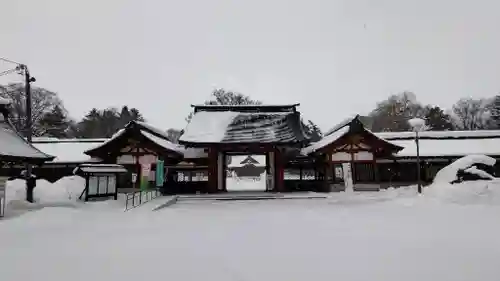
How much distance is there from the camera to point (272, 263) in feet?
18.1

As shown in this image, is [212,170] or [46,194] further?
[212,170]

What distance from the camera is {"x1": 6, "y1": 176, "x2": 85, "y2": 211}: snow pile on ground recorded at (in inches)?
582

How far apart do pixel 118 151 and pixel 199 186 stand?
5.28 m

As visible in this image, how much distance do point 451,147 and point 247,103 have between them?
27.3 metres

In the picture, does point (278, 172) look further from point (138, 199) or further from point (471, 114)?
point (471, 114)

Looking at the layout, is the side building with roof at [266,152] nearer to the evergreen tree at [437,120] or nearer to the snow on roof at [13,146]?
the snow on roof at [13,146]

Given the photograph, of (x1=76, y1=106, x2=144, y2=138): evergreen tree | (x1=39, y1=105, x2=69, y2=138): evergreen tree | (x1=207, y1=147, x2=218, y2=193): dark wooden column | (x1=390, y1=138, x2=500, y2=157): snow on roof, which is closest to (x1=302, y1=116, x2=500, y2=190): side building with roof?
(x1=390, y1=138, x2=500, y2=157): snow on roof

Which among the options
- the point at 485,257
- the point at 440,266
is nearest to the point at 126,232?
the point at 440,266

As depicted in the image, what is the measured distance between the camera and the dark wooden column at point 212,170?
75.7ft

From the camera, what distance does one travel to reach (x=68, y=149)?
88.2 feet

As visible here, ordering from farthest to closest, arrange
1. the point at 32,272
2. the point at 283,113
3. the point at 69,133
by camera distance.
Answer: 1. the point at 69,133
2. the point at 283,113
3. the point at 32,272

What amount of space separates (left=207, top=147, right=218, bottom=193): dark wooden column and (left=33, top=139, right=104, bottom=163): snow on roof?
722 centimetres

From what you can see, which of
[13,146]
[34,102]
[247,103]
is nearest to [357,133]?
[13,146]

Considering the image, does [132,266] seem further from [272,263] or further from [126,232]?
[126,232]
